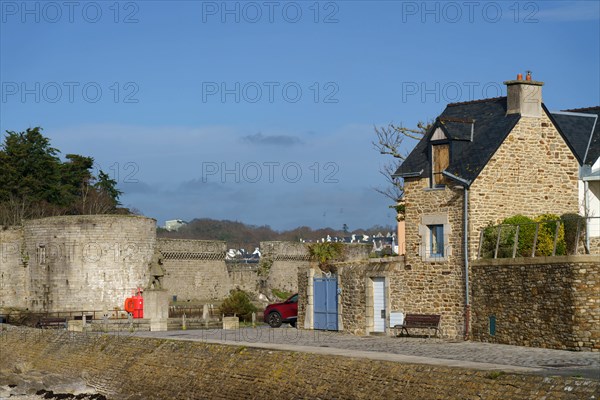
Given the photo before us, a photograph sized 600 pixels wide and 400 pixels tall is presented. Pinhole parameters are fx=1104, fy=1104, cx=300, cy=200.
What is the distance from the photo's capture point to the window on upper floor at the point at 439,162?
30781 millimetres

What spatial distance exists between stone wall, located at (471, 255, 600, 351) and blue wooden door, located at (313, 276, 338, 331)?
6073 mm

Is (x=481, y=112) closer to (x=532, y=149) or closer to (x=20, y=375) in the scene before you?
(x=532, y=149)

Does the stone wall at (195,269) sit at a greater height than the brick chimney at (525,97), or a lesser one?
lesser

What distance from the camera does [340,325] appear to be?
33.3 m

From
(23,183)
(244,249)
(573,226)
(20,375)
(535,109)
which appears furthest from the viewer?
(244,249)

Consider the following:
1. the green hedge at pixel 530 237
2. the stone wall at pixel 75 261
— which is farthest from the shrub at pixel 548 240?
the stone wall at pixel 75 261

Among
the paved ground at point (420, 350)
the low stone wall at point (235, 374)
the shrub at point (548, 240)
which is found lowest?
the low stone wall at point (235, 374)

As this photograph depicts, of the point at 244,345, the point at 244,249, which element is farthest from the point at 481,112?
the point at 244,249

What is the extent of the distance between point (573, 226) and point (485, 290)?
2781 mm

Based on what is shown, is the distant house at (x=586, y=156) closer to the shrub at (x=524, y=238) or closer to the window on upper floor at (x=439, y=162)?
the shrub at (x=524, y=238)

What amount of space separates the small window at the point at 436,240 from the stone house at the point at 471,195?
28 millimetres

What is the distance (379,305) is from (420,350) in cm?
616

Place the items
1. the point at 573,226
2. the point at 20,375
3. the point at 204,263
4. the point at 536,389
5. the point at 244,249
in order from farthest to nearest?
the point at 244,249, the point at 204,263, the point at 20,375, the point at 573,226, the point at 536,389

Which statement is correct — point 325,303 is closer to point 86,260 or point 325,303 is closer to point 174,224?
point 86,260
